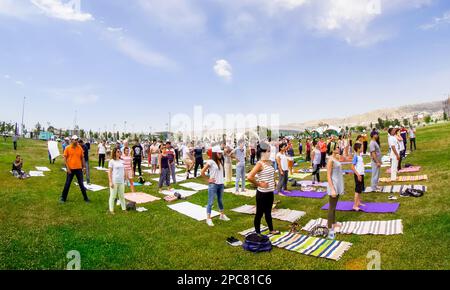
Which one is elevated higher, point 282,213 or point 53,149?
point 53,149

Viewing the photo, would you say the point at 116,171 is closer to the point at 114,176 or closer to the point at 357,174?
the point at 114,176

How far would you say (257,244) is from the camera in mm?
6406

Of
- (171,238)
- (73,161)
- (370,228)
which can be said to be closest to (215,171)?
(171,238)

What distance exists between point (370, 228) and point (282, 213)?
113 inches

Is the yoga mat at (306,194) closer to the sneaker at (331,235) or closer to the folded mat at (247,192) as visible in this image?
the folded mat at (247,192)

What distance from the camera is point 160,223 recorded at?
344 inches

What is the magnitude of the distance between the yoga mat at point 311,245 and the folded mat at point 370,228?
0.85m

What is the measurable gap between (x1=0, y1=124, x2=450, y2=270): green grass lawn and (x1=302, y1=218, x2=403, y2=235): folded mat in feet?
0.78

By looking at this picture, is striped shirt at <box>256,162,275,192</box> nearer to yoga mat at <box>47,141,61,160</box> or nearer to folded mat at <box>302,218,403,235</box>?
folded mat at <box>302,218,403,235</box>

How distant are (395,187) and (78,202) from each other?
42.2ft

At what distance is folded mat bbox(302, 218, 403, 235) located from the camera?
7.27m

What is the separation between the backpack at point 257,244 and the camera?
6402 millimetres
